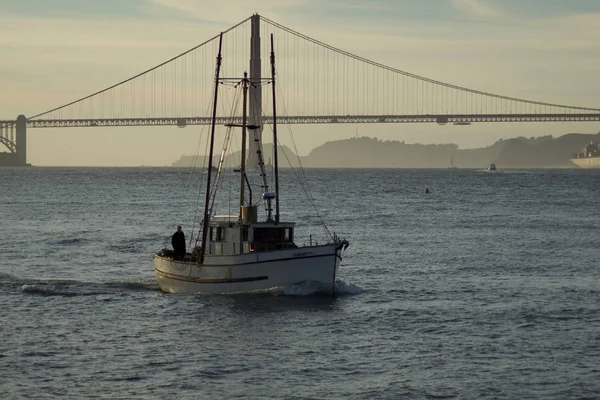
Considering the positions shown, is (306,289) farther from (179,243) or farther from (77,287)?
(77,287)

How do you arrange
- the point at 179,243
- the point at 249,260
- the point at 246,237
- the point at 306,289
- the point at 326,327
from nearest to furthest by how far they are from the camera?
the point at 326,327 < the point at 249,260 < the point at 306,289 < the point at 246,237 < the point at 179,243

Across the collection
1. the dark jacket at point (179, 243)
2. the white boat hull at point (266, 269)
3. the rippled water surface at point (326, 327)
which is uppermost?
Answer: the dark jacket at point (179, 243)

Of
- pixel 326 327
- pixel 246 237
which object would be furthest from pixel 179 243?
pixel 326 327

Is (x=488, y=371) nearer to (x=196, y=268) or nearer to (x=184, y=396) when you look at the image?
(x=184, y=396)

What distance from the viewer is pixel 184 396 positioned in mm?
22812

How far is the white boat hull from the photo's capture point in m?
34.3

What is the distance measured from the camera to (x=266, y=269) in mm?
34438

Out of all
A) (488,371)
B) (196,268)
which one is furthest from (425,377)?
(196,268)

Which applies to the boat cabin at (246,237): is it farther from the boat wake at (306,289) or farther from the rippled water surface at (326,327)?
the rippled water surface at (326,327)

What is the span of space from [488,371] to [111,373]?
26.7 feet

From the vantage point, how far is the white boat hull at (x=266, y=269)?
34281mm

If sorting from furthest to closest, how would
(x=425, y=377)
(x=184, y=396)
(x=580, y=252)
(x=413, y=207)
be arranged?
(x=413, y=207) → (x=580, y=252) → (x=425, y=377) → (x=184, y=396)

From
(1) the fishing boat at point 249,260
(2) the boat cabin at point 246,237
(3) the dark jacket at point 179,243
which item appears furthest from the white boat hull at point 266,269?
(3) the dark jacket at point 179,243

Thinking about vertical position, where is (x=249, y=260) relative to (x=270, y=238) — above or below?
below
